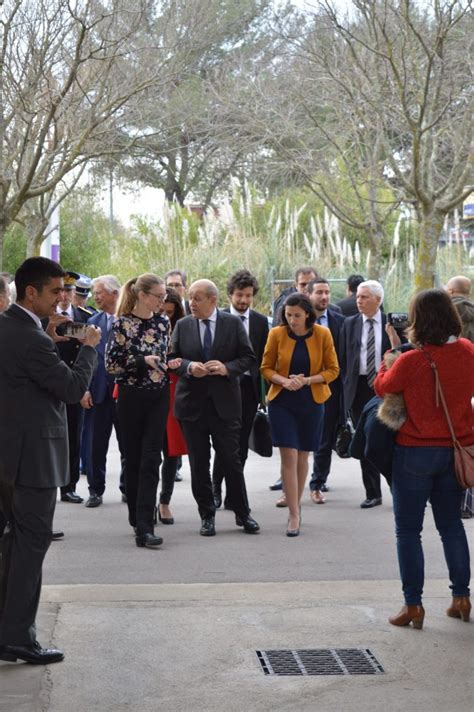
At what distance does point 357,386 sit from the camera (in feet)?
36.1

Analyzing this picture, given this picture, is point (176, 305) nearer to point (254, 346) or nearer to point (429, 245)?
point (254, 346)

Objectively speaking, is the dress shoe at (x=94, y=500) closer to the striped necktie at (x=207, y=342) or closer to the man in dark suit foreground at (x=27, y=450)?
the striped necktie at (x=207, y=342)

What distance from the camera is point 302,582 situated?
7.87 meters

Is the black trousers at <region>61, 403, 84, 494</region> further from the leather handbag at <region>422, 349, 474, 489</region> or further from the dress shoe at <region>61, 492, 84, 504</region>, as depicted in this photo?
the leather handbag at <region>422, 349, 474, 489</region>

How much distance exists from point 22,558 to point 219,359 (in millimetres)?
3960

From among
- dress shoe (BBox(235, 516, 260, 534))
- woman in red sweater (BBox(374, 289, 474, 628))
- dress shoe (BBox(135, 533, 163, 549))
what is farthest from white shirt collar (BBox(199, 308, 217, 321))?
woman in red sweater (BBox(374, 289, 474, 628))

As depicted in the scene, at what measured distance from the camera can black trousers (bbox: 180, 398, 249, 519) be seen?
9.57m

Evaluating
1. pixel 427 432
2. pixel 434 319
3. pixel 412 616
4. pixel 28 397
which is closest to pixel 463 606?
pixel 412 616

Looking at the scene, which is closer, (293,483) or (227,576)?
(227,576)

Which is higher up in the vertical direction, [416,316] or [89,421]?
[416,316]

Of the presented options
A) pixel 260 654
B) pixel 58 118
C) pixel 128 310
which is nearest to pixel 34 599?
pixel 260 654

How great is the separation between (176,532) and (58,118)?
861 cm

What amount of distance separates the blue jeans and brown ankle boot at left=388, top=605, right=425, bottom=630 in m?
0.04

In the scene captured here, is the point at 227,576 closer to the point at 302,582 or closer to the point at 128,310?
the point at 302,582
